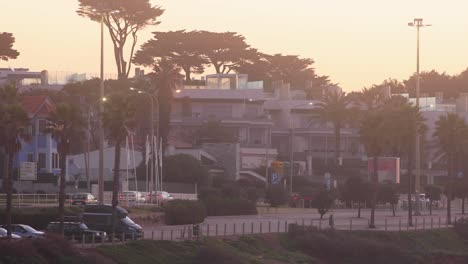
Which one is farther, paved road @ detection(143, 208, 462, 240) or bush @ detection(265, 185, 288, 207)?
bush @ detection(265, 185, 288, 207)

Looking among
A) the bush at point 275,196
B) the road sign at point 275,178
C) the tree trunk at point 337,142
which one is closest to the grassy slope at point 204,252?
the bush at point 275,196

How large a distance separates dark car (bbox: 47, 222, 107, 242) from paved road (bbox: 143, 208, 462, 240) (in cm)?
414

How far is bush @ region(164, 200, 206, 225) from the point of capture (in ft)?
260

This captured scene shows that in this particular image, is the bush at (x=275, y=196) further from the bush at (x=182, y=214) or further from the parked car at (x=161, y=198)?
the bush at (x=182, y=214)

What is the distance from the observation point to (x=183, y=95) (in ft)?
480

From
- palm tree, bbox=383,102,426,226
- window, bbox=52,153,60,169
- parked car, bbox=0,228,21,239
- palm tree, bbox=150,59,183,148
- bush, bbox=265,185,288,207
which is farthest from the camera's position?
palm tree, bbox=150,59,183,148

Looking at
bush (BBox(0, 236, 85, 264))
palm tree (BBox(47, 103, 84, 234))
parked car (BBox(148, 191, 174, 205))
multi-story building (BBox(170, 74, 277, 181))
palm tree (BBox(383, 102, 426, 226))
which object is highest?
multi-story building (BBox(170, 74, 277, 181))

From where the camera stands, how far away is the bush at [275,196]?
106m

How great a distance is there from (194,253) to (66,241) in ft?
31.4

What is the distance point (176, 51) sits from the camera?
162m

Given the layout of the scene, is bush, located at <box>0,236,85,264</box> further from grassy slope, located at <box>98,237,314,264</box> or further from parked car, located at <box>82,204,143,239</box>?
parked car, located at <box>82,204,143,239</box>

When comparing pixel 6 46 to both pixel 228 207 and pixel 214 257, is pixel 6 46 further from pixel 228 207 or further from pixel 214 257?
pixel 214 257

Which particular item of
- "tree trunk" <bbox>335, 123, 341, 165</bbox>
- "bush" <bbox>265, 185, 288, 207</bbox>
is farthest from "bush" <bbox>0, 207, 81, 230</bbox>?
"tree trunk" <bbox>335, 123, 341, 165</bbox>

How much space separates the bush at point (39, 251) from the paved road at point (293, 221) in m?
12.4
